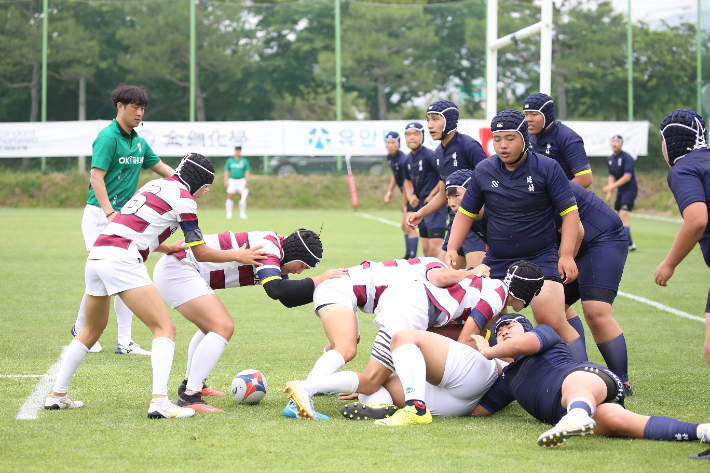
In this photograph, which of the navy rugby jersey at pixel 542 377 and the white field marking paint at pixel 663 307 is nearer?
the navy rugby jersey at pixel 542 377

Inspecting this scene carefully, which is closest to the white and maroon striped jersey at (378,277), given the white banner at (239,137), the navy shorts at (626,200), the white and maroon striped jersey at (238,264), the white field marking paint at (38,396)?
the white and maroon striped jersey at (238,264)

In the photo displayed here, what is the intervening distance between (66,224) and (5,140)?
9372 millimetres

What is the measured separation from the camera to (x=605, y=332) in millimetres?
5043

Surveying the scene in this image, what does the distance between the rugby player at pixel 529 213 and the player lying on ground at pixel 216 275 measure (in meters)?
1.13

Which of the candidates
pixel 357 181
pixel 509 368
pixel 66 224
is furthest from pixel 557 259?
pixel 357 181

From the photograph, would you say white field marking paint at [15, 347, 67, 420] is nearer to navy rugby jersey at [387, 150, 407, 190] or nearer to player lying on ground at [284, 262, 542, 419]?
player lying on ground at [284, 262, 542, 419]

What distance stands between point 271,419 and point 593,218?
2665mm

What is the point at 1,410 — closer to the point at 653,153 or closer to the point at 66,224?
the point at 66,224

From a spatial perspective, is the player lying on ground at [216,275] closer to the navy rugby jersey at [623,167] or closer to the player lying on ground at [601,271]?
the player lying on ground at [601,271]

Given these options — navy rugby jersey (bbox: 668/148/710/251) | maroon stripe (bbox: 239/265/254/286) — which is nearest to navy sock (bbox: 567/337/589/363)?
navy rugby jersey (bbox: 668/148/710/251)

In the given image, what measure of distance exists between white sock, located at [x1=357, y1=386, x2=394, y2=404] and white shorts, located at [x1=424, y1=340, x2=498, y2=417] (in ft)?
0.76

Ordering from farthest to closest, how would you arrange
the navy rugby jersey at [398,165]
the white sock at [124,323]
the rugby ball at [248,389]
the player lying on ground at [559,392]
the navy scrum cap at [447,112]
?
the navy rugby jersey at [398,165] < the navy scrum cap at [447,112] < the white sock at [124,323] < the rugby ball at [248,389] < the player lying on ground at [559,392]

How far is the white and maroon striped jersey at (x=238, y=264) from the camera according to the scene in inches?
181

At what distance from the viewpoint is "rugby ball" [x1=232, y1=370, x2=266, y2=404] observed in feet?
15.1
